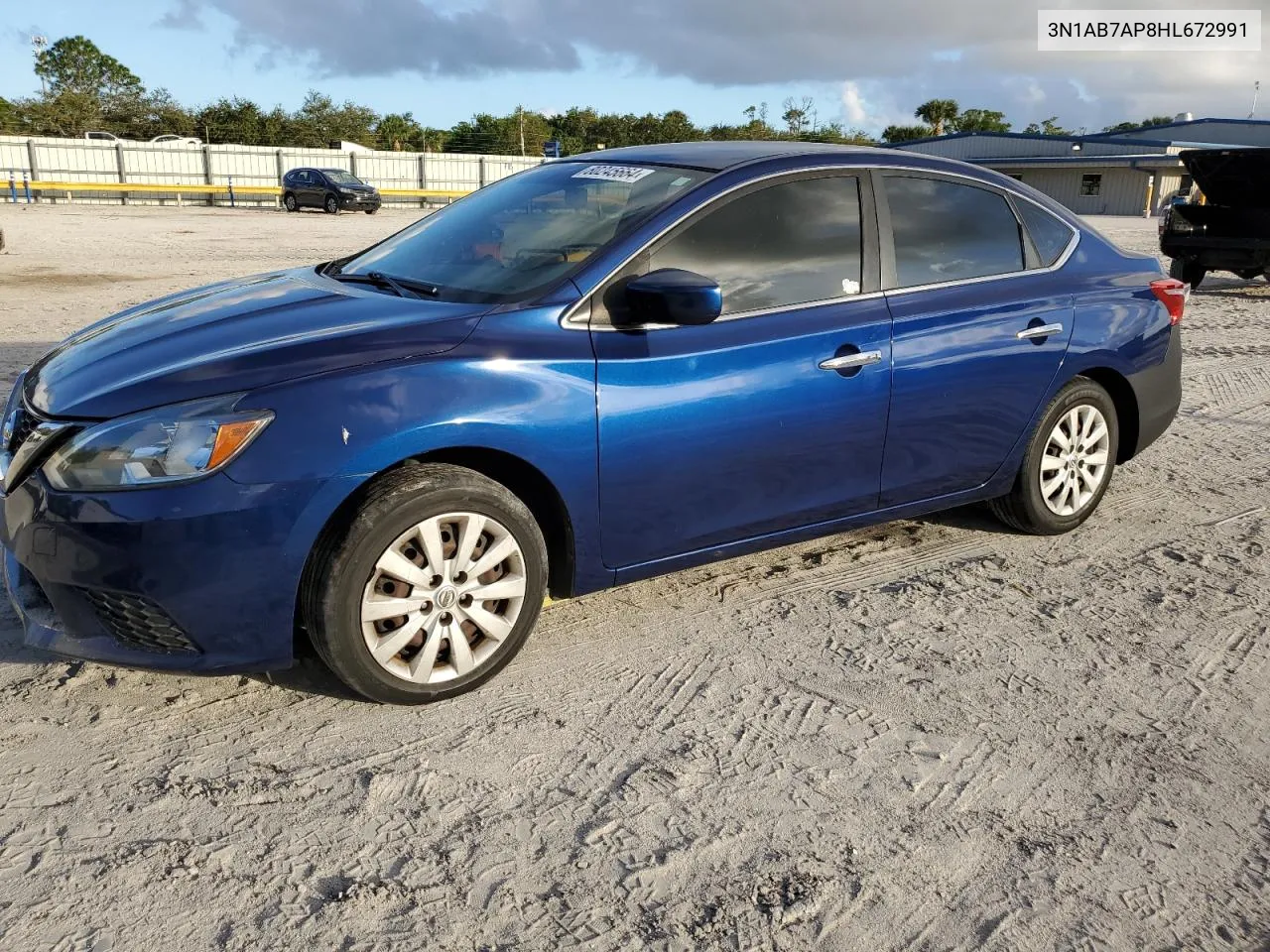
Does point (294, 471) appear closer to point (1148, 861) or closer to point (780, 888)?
point (780, 888)

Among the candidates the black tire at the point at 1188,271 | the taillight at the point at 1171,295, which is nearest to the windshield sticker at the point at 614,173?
the taillight at the point at 1171,295

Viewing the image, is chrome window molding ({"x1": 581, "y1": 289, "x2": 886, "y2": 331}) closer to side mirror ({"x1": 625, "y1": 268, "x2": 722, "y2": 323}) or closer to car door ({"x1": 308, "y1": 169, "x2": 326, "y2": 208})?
side mirror ({"x1": 625, "y1": 268, "x2": 722, "y2": 323})

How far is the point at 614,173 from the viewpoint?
4.13m

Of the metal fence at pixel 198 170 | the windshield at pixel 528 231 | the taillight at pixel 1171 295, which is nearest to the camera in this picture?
the windshield at pixel 528 231

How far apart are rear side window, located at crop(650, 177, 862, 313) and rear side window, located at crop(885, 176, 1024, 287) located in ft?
0.72

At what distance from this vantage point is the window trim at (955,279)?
164 inches

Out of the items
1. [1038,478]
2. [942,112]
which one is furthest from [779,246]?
[942,112]

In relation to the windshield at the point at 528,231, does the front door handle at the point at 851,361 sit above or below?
below

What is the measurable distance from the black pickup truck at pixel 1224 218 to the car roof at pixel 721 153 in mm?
11593

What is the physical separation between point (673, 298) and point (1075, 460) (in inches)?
95.1

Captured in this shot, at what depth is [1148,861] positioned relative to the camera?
2635 millimetres

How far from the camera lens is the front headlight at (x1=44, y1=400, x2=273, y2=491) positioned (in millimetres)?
2898

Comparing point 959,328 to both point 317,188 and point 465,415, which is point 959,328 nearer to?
point 465,415

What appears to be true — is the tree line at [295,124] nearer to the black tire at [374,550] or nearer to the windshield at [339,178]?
the windshield at [339,178]
